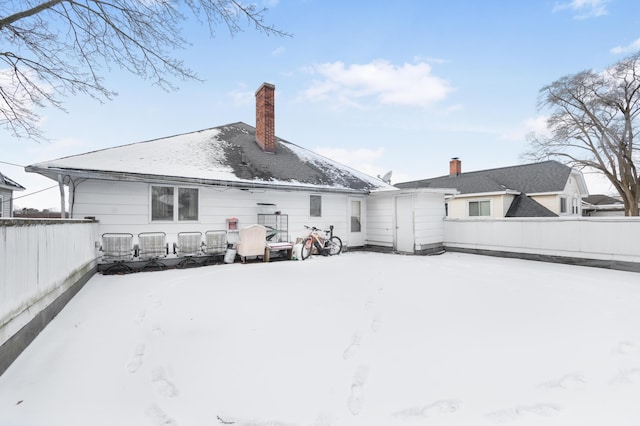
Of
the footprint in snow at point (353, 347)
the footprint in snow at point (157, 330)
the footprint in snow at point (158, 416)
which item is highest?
the footprint in snow at point (157, 330)

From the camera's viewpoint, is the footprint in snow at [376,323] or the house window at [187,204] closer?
the footprint in snow at [376,323]

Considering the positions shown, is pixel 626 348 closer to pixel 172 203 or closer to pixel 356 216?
pixel 356 216

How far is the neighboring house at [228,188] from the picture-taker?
23.3 ft

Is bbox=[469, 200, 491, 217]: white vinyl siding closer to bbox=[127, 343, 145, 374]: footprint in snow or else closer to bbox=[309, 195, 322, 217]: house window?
bbox=[309, 195, 322, 217]: house window

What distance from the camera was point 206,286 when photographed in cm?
570

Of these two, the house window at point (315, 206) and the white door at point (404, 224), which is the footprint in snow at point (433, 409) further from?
the house window at point (315, 206)

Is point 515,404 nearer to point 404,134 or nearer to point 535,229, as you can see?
point 535,229

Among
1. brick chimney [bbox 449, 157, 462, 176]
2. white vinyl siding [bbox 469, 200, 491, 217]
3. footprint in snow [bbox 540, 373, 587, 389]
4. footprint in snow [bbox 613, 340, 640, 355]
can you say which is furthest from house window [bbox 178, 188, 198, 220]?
brick chimney [bbox 449, 157, 462, 176]

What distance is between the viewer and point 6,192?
13805 mm

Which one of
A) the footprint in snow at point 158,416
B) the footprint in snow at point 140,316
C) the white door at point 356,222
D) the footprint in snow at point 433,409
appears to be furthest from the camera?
the white door at point 356,222

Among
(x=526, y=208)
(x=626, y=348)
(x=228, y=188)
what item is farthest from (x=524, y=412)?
(x=526, y=208)

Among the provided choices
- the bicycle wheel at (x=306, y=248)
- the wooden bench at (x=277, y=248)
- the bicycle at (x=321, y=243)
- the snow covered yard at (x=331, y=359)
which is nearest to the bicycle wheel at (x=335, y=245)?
the bicycle at (x=321, y=243)

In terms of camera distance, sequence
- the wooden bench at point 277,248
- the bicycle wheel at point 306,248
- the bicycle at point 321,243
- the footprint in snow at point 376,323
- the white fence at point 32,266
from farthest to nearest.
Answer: the bicycle at point 321,243 < the bicycle wheel at point 306,248 < the wooden bench at point 277,248 < the footprint in snow at point 376,323 < the white fence at point 32,266

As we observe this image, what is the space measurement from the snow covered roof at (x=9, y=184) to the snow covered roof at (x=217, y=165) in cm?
888
